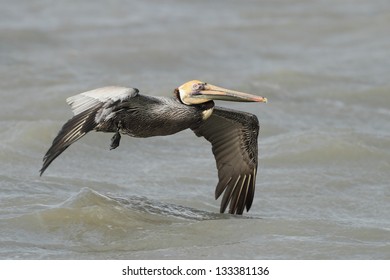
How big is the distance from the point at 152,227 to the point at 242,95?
1466mm

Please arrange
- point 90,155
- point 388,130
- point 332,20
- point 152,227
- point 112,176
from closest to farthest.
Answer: point 152,227
point 112,176
point 90,155
point 388,130
point 332,20

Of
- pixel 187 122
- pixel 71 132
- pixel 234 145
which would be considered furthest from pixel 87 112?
pixel 234 145

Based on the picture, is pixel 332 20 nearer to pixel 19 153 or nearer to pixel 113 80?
pixel 113 80

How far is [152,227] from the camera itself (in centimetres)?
978

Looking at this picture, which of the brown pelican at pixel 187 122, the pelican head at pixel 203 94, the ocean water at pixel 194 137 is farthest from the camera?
the pelican head at pixel 203 94

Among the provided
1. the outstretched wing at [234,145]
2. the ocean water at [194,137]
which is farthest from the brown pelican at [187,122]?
the ocean water at [194,137]

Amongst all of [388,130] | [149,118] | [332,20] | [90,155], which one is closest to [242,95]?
[149,118]

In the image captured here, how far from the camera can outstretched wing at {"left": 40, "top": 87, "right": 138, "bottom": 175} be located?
8938 mm

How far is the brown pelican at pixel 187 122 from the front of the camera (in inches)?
363

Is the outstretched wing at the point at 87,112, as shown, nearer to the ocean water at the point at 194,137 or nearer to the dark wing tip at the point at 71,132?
the dark wing tip at the point at 71,132

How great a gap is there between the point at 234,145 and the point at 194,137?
2912 millimetres

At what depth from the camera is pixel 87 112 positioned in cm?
924

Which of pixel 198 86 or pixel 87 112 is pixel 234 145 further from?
pixel 87 112

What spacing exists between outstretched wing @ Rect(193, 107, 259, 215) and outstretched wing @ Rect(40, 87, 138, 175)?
1783mm
